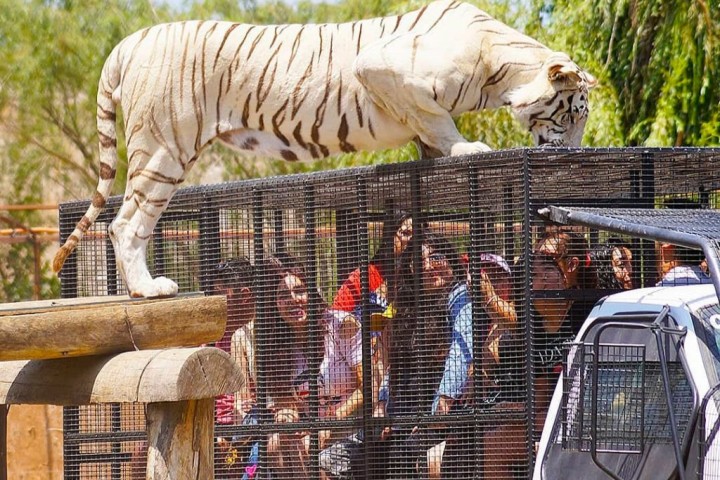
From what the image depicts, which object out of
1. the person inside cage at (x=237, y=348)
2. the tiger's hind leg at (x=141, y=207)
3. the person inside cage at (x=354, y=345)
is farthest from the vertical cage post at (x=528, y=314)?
the tiger's hind leg at (x=141, y=207)

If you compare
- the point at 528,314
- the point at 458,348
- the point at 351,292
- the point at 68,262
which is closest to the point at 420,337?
the point at 458,348

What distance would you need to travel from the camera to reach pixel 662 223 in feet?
14.2

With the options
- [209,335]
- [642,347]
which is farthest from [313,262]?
[642,347]

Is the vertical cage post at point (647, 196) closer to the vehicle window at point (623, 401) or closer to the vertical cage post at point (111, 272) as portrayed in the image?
the vehicle window at point (623, 401)

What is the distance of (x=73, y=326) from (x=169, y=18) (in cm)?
1753

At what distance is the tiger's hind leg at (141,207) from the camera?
5844mm

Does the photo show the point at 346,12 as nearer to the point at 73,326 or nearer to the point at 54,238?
the point at 54,238

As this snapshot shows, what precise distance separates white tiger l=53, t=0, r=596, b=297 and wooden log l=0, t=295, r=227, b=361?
99 centimetres

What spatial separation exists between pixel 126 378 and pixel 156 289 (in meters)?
1.13

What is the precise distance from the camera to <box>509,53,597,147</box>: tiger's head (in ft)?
19.2

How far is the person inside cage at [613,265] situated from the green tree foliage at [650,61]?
13.8 feet

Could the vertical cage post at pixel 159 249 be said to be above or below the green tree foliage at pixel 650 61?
below

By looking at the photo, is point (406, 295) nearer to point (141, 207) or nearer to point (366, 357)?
point (366, 357)

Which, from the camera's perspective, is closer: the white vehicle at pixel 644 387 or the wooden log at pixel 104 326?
the white vehicle at pixel 644 387
